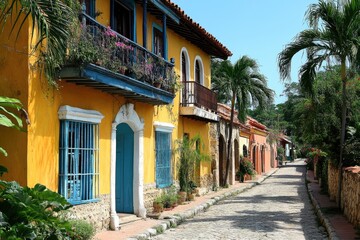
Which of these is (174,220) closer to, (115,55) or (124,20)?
(115,55)

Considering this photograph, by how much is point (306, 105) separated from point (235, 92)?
456 cm

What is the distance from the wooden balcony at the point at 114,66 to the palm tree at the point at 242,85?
975cm

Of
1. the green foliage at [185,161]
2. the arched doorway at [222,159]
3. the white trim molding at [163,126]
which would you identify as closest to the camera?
the white trim molding at [163,126]

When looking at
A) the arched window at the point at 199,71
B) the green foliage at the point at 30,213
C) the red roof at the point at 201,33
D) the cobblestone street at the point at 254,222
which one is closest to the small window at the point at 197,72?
the arched window at the point at 199,71

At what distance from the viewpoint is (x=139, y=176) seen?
12.7m

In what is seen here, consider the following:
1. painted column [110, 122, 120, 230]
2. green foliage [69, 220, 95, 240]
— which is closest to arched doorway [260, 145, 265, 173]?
painted column [110, 122, 120, 230]

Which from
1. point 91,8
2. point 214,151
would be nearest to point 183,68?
point 214,151

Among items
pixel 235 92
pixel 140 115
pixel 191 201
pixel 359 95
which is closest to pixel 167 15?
pixel 140 115

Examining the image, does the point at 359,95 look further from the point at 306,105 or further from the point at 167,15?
the point at 167,15

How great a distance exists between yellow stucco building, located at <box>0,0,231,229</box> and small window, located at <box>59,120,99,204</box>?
0.06 feet

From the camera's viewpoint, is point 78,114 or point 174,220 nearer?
point 78,114

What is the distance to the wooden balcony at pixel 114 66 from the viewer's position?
28.4 ft

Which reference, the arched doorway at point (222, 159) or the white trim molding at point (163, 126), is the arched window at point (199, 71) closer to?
the white trim molding at point (163, 126)

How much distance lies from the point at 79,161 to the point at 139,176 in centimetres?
326
